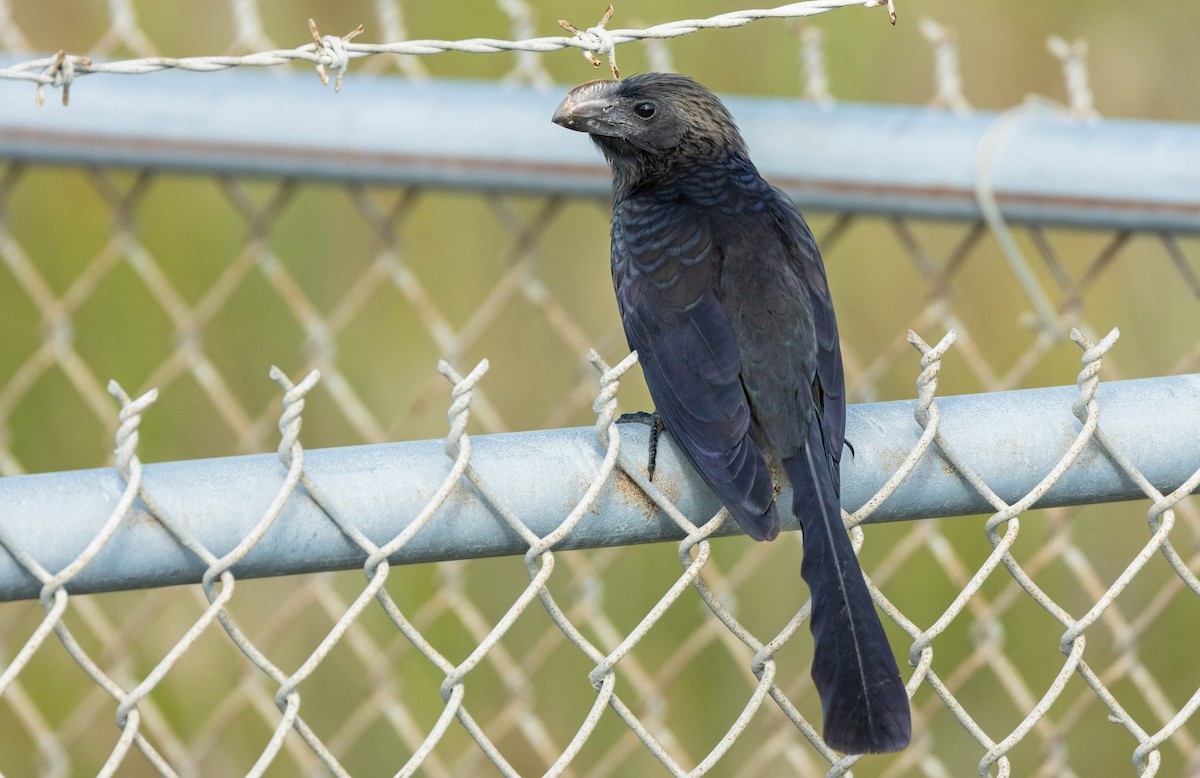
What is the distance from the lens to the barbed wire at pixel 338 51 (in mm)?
1574

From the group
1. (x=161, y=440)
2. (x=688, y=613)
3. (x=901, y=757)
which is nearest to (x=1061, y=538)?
(x=901, y=757)

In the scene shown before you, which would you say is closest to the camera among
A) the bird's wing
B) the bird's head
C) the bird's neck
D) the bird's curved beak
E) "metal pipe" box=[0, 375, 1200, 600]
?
"metal pipe" box=[0, 375, 1200, 600]

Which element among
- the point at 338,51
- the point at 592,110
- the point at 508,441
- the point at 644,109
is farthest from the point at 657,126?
the point at 508,441

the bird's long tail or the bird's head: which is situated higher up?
the bird's head

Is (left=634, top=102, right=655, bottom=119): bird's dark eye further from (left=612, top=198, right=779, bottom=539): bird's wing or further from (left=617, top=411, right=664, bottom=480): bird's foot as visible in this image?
(left=617, top=411, right=664, bottom=480): bird's foot

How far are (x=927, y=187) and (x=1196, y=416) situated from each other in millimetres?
Result: 1162

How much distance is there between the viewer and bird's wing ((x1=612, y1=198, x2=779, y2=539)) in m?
1.78

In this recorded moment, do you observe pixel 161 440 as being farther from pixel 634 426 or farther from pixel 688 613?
pixel 634 426

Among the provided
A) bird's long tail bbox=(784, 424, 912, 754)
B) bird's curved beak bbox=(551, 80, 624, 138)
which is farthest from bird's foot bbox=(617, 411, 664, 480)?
bird's curved beak bbox=(551, 80, 624, 138)

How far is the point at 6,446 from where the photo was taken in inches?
153

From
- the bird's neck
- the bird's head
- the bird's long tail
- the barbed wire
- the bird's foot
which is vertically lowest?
the bird's long tail

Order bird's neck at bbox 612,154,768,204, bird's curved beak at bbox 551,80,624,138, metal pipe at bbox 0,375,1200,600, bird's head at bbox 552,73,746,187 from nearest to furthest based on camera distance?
metal pipe at bbox 0,375,1200,600 → bird's neck at bbox 612,154,768,204 → bird's curved beak at bbox 551,80,624,138 → bird's head at bbox 552,73,746,187

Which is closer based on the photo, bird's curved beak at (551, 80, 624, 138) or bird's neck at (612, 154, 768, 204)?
bird's neck at (612, 154, 768, 204)

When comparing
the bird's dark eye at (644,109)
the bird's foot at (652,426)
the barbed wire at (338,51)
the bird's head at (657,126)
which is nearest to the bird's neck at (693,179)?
the bird's head at (657,126)
